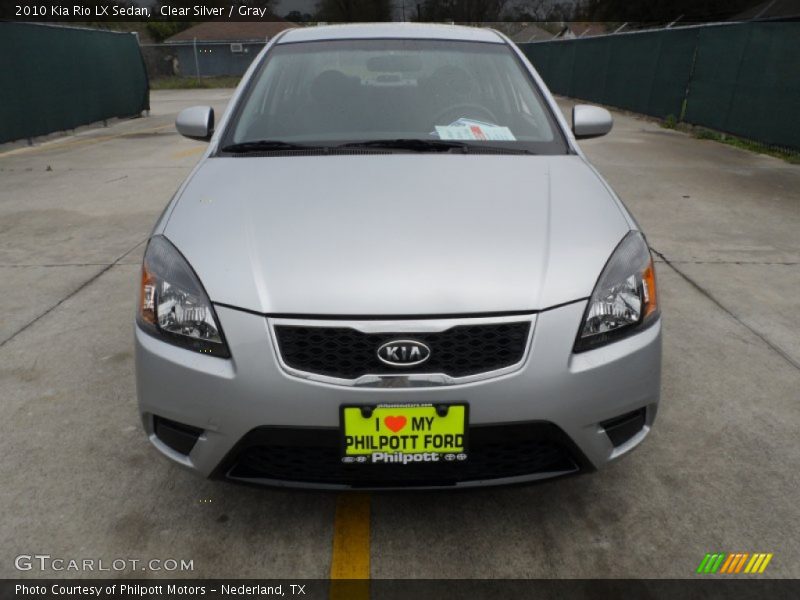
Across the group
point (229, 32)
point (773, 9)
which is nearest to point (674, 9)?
point (773, 9)

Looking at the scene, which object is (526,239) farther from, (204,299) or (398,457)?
(204,299)

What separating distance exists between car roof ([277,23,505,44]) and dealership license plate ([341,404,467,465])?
7.08 feet

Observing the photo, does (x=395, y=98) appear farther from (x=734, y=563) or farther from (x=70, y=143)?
(x=70, y=143)

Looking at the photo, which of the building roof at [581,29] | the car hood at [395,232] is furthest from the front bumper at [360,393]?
the building roof at [581,29]

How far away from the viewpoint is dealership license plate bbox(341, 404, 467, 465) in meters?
1.65

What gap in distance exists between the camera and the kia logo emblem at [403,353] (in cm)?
166

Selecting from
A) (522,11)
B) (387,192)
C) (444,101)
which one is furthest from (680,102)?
(522,11)

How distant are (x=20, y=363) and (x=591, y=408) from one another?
2837 millimetres

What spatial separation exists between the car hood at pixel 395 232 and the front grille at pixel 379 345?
6cm

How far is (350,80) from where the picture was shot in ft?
9.68

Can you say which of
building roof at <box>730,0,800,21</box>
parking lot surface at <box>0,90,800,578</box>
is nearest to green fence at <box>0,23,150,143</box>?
parking lot surface at <box>0,90,800,578</box>

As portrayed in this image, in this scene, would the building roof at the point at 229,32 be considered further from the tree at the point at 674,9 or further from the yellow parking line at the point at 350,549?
the yellow parking line at the point at 350,549

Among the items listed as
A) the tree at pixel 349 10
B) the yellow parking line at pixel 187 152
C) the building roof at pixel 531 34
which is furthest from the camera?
the building roof at pixel 531 34

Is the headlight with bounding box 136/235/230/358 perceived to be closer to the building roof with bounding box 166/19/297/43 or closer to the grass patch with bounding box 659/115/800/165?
the grass patch with bounding box 659/115/800/165
